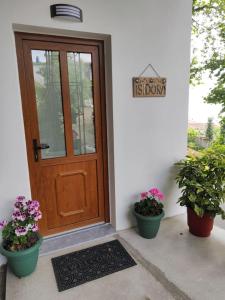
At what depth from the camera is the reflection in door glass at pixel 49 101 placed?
194 centimetres

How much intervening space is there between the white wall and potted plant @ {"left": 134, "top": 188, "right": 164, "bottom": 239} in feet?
0.49

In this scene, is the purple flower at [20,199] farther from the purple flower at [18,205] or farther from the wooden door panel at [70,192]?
the wooden door panel at [70,192]

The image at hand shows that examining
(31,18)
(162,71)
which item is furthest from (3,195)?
(162,71)

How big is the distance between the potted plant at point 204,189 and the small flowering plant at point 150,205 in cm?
28

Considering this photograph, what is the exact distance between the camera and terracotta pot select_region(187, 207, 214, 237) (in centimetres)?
218

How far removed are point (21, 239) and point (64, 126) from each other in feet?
3.59

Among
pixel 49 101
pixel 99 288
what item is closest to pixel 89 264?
pixel 99 288

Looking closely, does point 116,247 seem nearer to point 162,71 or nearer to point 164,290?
point 164,290

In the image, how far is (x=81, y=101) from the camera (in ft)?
7.11

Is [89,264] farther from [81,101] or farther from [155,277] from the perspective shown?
[81,101]

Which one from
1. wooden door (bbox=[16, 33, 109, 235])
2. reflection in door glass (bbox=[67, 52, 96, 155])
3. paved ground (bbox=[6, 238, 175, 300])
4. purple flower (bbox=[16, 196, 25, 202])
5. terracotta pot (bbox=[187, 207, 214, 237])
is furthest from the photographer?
terracotta pot (bbox=[187, 207, 214, 237])

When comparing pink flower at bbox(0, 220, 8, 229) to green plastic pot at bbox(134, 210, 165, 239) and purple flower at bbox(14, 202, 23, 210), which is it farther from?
green plastic pot at bbox(134, 210, 165, 239)

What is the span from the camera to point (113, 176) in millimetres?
2287

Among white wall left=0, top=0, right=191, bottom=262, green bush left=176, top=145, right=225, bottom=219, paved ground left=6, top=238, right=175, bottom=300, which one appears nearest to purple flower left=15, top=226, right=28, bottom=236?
white wall left=0, top=0, right=191, bottom=262
